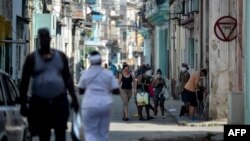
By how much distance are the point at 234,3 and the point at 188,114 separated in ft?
17.2

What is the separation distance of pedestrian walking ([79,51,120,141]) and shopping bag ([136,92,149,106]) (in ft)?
42.1

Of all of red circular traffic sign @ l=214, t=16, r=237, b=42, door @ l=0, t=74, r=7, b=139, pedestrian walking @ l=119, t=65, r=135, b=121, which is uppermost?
red circular traffic sign @ l=214, t=16, r=237, b=42

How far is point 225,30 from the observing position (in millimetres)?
21094

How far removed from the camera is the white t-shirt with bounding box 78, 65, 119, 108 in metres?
12.1

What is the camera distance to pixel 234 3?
22.3 metres

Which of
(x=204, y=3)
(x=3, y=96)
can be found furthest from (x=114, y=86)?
(x=204, y=3)

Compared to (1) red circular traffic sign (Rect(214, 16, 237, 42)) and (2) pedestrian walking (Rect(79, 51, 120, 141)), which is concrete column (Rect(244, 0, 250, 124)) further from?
(2) pedestrian walking (Rect(79, 51, 120, 141))

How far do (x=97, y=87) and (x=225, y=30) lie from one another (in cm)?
952

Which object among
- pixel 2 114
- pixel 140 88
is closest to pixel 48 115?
pixel 2 114

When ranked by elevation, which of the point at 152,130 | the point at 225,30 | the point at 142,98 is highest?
the point at 225,30

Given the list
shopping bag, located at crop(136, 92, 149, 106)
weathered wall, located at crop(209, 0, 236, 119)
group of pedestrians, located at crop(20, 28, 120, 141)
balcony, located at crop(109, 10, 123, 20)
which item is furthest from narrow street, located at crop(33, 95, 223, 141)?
balcony, located at crop(109, 10, 123, 20)

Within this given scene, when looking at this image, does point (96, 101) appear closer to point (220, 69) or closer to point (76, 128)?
point (76, 128)

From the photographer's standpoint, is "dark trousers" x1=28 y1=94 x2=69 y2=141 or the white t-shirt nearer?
"dark trousers" x1=28 y1=94 x2=69 y2=141

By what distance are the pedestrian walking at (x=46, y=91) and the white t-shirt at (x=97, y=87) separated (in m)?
1.64
